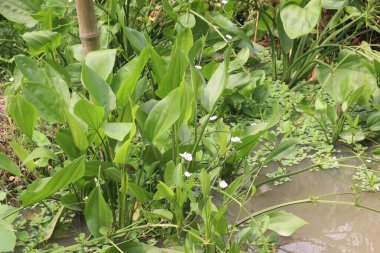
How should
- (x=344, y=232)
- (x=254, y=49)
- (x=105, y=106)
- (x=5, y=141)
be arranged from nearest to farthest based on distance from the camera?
(x=105, y=106) < (x=344, y=232) < (x=5, y=141) < (x=254, y=49)

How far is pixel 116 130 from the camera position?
126cm

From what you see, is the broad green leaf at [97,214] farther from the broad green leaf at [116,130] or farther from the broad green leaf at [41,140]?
the broad green leaf at [41,140]

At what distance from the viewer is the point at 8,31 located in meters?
2.48

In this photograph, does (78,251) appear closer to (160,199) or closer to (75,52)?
(160,199)

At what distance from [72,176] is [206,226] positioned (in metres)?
0.31

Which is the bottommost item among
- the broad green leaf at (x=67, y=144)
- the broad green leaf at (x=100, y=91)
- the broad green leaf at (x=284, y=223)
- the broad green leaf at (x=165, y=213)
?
the broad green leaf at (x=284, y=223)

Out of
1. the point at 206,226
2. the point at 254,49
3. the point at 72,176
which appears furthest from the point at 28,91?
the point at 254,49

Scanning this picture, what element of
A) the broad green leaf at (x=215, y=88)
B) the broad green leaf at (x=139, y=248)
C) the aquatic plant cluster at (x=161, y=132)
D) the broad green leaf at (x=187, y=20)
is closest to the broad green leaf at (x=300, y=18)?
the aquatic plant cluster at (x=161, y=132)

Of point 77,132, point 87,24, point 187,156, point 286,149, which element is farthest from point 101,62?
point 286,149

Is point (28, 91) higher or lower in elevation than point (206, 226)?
higher

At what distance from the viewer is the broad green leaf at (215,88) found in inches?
57.1

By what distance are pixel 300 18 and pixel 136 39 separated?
0.65 metres

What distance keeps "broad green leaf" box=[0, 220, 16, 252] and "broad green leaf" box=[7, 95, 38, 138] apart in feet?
0.91

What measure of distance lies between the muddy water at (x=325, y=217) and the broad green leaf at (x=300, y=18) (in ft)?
1.71
